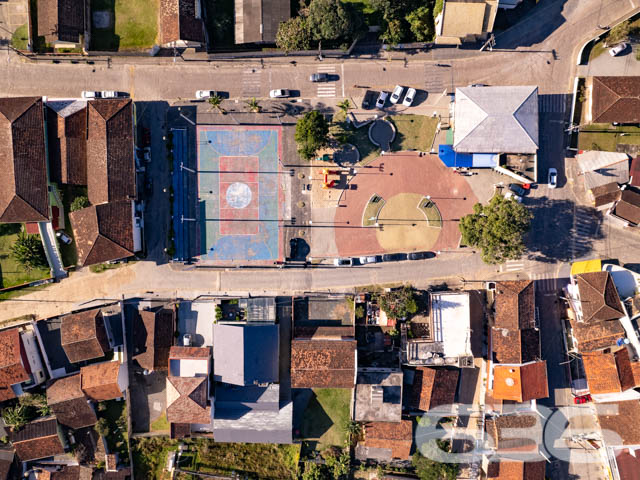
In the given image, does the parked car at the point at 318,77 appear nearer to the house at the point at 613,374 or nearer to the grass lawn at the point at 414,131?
the grass lawn at the point at 414,131

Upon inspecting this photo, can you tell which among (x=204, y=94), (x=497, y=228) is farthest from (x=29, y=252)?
(x=497, y=228)

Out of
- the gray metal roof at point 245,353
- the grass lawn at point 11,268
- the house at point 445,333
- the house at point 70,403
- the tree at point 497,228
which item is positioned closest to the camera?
the tree at point 497,228

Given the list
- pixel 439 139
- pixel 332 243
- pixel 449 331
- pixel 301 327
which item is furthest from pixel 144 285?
pixel 439 139

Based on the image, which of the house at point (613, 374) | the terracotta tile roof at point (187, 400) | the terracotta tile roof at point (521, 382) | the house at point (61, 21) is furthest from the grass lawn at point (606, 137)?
the house at point (61, 21)

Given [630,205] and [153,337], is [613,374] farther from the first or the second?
[153,337]

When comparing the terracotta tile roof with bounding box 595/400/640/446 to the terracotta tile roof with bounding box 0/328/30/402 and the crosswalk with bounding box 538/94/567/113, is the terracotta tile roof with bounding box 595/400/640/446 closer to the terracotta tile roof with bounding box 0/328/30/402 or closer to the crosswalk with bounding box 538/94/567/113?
the crosswalk with bounding box 538/94/567/113

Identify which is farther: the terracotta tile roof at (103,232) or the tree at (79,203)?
the tree at (79,203)

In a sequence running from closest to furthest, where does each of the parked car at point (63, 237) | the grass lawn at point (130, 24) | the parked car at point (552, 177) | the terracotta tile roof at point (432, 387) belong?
the terracotta tile roof at point (432, 387) < the parked car at point (552, 177) < the grass lawn at point (130, 24) < the parked car at point (63, 237)
